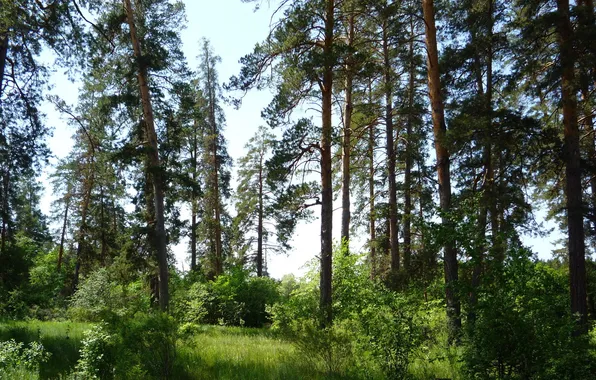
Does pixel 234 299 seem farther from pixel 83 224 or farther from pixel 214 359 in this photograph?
pixel 83 224

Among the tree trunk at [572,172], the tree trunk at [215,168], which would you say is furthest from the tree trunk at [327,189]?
the tree trunk at [215,168]

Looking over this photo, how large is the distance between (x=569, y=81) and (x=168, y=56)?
487 inches

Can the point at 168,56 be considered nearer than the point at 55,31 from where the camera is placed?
No

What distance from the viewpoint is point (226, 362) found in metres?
9.13

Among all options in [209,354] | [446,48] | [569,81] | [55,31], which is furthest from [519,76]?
[55,31]

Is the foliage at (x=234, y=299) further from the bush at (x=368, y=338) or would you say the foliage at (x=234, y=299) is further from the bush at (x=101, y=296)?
the bush at (x=368, y=338)

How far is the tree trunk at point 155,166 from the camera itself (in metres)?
15.2

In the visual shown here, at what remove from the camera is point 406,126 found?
20.5 metres

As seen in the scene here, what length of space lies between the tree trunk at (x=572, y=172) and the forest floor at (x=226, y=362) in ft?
15.4

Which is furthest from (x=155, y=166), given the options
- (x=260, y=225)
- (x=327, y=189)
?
(x=260, y=225)

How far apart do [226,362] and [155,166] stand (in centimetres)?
805

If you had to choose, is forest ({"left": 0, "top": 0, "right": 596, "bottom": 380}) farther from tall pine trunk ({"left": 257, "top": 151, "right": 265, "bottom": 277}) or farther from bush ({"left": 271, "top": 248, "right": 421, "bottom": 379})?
tall pine trunk ({"left": 257, "top": 151, "right": 265, "bottom": 277})

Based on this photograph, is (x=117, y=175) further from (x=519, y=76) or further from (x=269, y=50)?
(x=519, y=76)

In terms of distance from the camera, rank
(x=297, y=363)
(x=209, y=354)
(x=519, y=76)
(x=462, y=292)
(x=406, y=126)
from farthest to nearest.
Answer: (x=406, y=126)
(x=519, y=76)
(x=209, y=354)
(x=297, y=363)
(x=462, y=292)
